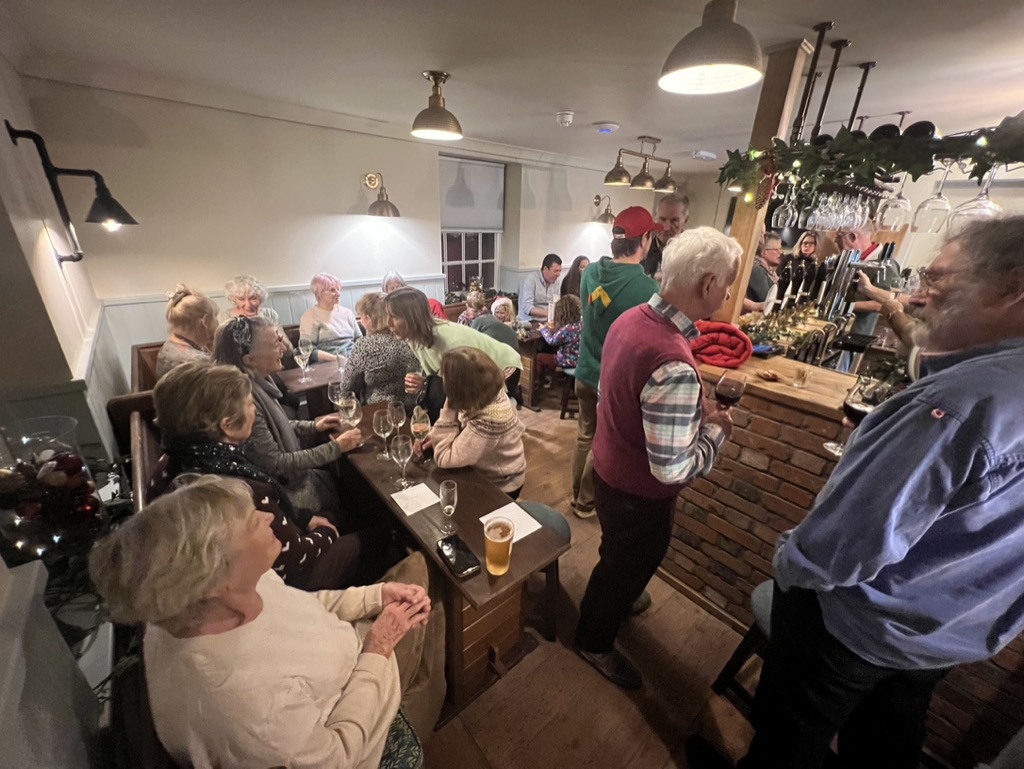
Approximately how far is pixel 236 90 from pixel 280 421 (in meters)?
3.13

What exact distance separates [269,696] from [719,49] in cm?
202

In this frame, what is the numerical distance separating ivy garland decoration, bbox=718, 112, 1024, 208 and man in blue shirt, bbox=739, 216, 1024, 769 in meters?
0.72

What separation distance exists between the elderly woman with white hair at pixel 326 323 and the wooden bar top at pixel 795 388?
9.70ft

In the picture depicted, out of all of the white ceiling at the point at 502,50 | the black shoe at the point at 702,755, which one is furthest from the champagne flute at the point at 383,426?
the white ceiling at the point at 502,50

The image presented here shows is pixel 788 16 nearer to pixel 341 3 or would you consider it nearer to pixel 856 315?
pixel 341 3

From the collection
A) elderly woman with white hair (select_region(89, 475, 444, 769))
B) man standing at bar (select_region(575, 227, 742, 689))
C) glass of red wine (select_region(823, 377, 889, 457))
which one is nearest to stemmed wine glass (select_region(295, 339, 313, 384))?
elderly woman with white hair (select_region(89, 475, 444, 769))

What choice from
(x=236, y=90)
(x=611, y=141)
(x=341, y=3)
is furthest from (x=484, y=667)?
(x=611, y=141)

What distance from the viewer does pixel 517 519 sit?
1.40 m

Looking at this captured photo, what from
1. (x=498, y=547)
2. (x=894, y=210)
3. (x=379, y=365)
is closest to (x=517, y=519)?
(x=498, y=547)

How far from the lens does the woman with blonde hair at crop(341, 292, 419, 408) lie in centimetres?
232

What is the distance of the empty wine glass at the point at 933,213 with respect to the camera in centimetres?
186

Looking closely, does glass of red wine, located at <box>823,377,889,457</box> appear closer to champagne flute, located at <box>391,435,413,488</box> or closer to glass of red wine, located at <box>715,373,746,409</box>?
glass of red wine, located at <box>715,373,746,409</box>

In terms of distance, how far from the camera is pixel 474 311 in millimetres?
3822

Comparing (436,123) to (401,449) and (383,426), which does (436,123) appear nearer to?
(383,426)
